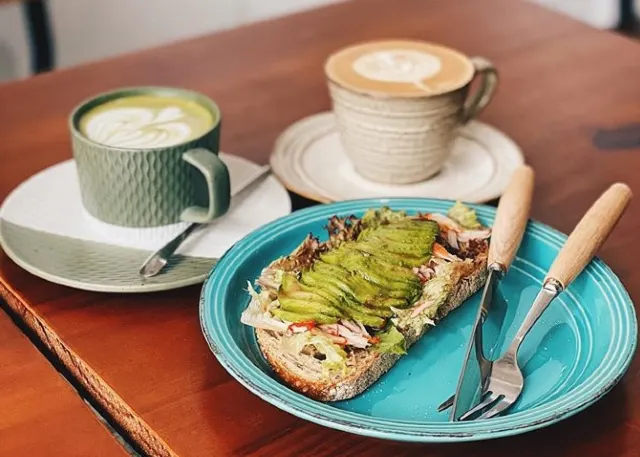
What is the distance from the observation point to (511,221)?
84 centimetres

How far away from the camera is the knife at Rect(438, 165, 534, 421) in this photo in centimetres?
71

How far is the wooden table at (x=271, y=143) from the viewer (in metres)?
0.69

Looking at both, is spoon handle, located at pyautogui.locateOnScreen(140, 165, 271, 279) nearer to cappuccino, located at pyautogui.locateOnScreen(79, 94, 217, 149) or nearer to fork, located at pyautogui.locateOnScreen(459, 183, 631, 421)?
cappuccino, located at pyautogui.locateOnScreen(79, 94, 217, 149)

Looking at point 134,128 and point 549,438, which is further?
point 134,128

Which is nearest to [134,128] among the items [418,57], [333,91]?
[333,91]

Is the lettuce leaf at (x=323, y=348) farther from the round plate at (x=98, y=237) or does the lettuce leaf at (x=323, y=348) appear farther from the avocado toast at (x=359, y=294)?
the round plate at (x=98, y=237)

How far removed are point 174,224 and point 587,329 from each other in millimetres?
421

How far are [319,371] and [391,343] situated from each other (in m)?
0.06

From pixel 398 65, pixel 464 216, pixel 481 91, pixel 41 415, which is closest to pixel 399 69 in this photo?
pixel 398 65

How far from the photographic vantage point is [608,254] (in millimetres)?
916

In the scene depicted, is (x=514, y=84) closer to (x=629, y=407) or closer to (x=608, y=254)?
(x=608, y=254)

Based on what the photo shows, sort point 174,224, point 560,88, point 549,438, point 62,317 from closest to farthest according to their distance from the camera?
point 549,438, point 62,317, point 174,224, point 560,88

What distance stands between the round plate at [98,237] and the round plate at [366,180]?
49 millimetres

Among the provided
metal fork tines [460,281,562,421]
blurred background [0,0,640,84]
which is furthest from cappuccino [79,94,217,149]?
blurred background [0,0,640,84]
